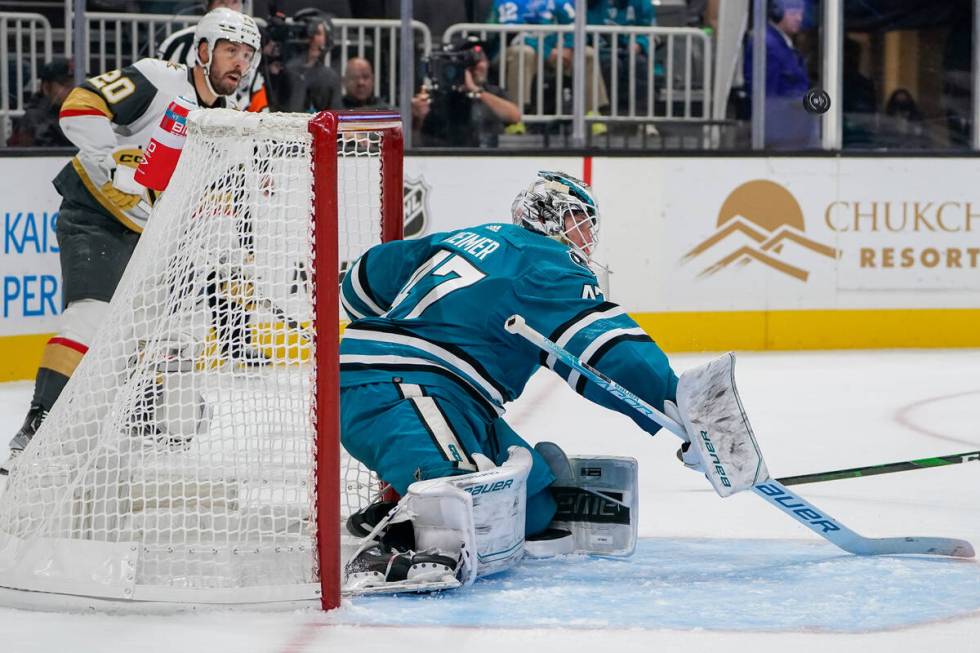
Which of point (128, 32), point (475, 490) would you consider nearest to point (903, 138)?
point (128, 32)

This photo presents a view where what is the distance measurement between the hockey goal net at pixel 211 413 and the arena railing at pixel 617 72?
3.70 m

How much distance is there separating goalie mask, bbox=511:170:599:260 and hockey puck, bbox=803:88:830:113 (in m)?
3.62

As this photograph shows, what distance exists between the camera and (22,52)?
5734 mm

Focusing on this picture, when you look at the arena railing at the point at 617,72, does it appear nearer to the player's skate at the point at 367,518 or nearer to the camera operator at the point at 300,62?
the camera operator at the point at 300,62

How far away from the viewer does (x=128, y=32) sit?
5.94 metres

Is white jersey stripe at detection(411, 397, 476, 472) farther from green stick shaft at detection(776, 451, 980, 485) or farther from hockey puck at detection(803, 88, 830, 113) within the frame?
hockey puck at detection(803, 88, 830, 113)

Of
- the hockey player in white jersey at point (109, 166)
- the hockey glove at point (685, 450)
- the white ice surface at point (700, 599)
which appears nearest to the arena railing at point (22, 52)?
the hockey player in white jersey at point (109, 166)

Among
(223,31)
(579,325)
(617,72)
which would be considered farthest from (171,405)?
(617,72)

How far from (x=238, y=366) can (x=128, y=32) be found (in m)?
3.56

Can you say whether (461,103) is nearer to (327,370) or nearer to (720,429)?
(720,429)

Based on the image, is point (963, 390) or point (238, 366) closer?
point (238, 366)

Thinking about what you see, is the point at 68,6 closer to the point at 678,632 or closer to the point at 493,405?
the point at 493,405

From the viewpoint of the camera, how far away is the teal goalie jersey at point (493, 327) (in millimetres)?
2689

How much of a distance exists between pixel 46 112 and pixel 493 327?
11.2 ft
